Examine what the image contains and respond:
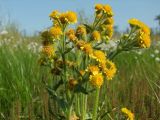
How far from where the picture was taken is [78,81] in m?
2.22

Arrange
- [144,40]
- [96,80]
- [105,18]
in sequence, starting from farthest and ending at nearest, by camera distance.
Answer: [105,18], [144,40], [96,80]

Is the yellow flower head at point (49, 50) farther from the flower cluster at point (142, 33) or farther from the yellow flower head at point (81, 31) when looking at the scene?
the flower cluster at point (142, 33)

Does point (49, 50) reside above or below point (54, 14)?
below

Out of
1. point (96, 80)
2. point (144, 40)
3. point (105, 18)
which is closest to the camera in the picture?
point (96, 80)

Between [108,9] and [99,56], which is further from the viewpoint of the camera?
[108,9]

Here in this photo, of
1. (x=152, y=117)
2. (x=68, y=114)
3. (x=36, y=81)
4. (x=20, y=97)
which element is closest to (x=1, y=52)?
(x=36, y=81)

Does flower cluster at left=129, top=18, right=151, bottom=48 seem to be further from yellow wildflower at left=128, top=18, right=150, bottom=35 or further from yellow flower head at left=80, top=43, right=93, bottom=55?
yellow flower head at left=80, top=43, right=93, bottom=55

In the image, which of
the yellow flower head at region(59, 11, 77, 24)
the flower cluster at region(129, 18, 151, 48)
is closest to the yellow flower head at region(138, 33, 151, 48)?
the flower cluster at region(129, 18, 151, 48)

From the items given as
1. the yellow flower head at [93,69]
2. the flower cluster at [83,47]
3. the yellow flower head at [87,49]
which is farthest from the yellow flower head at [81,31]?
the yellow flower head at [93,69]

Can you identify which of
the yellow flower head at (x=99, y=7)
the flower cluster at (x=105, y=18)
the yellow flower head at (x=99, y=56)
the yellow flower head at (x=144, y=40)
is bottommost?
the yellow flower head at (x=99, y=56)

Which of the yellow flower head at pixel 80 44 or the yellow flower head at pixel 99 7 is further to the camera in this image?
the yellow flower head at pixel 99 7

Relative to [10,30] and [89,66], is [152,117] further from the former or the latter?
[10,30]

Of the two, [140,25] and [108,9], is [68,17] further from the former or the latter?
[140,25]

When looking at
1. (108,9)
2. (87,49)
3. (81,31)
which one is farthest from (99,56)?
(108,9)
